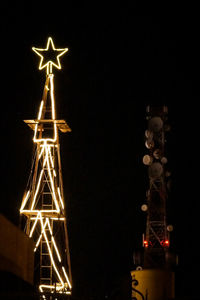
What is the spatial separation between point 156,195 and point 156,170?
1872 millimetres

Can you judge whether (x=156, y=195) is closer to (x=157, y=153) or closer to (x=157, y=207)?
(x=157, y=207)

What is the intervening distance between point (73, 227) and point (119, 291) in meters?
35.0

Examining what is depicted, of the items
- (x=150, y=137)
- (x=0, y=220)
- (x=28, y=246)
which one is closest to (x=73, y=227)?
(x=150, y=137)

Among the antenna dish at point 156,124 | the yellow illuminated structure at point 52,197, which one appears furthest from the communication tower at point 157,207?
the yellow illuminated structure at point 52,197

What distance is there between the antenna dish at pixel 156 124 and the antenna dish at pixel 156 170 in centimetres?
219

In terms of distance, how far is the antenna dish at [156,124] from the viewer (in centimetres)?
4488

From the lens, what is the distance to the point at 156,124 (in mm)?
44938

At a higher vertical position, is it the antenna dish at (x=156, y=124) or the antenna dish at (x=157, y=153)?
the antenna dish at (x=156, y=124)

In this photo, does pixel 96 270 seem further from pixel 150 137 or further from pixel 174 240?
pixel 150 137

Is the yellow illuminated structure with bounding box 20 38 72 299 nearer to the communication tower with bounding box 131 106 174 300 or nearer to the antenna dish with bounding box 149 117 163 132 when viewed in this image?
the communication tower with bounding box 131 106 174 300

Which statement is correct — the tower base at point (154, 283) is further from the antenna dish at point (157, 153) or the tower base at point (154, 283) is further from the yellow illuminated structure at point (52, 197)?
the yellow illuminated structure at point (52, 197)

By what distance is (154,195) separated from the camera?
4522cm

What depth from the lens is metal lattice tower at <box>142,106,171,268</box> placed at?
44062 mm

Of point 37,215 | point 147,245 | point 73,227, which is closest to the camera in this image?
point 37,215
